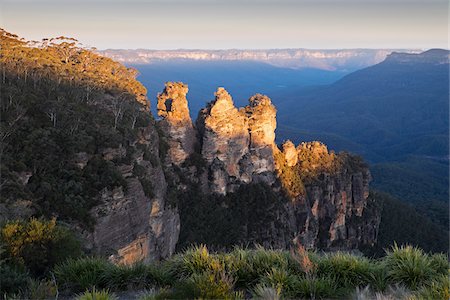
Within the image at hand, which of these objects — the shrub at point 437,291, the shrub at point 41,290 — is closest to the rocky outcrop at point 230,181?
the shrub at point 41,290

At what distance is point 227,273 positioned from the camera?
433 inches

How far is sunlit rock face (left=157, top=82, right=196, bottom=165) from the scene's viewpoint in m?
58.8

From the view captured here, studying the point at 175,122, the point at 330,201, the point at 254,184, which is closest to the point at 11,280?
the point at 175,122

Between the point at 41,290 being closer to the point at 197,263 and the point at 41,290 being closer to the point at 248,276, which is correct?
the point at 197,263

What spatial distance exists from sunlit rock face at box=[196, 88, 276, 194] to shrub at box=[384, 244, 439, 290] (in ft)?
173

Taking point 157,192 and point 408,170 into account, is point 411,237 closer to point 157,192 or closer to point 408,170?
point 157,192

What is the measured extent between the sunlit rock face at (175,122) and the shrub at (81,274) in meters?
47.3

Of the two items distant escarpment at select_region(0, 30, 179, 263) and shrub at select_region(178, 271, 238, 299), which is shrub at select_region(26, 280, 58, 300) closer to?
shrub at select_region(178, 271, 238, 299)

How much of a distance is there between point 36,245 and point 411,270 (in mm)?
11167

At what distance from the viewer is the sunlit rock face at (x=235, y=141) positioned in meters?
63.9

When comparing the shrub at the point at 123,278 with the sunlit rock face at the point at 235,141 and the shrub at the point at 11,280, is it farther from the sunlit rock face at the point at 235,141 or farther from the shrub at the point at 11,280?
the sunlit rock face at the point at 235,141

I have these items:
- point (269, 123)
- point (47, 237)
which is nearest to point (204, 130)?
point (269, 123)

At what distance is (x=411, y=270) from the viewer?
428 inches

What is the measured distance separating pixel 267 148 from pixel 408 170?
11787cm
